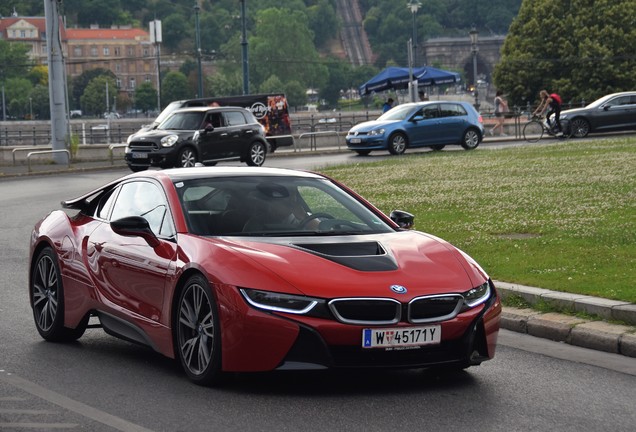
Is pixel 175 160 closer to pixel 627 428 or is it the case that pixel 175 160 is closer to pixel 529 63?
pixel 627 428

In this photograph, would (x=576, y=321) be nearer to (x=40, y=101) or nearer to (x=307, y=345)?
(x=307, y=345)

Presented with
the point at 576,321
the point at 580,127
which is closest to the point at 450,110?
the point at 580,127

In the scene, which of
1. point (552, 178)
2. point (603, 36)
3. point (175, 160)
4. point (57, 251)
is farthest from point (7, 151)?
point (603, 36)

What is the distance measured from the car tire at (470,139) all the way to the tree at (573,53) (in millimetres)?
34680

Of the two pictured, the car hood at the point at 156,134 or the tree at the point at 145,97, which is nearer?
the car hood at the point at 156,134

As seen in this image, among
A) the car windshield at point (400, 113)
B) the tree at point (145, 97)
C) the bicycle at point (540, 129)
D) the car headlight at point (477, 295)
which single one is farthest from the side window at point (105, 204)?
the tree at point (145, 97)

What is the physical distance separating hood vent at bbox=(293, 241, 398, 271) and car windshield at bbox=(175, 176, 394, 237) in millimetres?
398

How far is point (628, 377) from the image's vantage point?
7855mm

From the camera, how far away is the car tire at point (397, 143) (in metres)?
38.2

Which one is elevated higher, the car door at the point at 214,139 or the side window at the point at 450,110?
the side window at the point at 450,110

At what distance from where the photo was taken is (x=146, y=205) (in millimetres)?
8727

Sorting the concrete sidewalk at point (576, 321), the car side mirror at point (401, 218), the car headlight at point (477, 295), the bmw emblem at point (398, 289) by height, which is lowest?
the concrete sidewalk at point (576, 321)

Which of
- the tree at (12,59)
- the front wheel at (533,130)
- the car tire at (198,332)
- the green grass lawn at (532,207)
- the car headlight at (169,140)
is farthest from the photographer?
the tree at (12,59)

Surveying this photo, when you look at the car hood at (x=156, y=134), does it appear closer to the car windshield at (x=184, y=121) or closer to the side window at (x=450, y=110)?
the car windshield at (x=184, y=121)
